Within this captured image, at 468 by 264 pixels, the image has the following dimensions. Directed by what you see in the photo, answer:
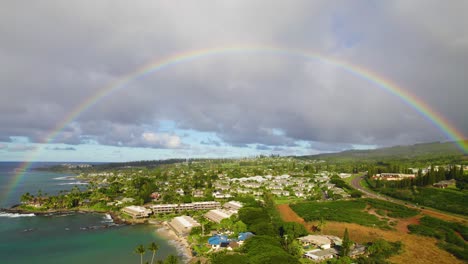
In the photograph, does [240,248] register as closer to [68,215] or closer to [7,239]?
[7,239]

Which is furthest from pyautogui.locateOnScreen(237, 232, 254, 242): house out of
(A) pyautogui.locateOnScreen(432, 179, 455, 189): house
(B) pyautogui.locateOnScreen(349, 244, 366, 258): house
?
(A) pyautogui.locateOnScreen(432, 179, 455, 189): house

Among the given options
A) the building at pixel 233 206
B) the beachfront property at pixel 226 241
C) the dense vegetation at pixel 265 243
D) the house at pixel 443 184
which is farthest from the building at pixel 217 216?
the house at pixel 443 184

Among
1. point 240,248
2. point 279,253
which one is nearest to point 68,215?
point 240,248

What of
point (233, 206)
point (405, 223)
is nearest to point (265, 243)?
point (233, 206)

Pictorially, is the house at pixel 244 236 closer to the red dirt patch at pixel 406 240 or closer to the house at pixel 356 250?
the red dirt patch at pixel 406 240

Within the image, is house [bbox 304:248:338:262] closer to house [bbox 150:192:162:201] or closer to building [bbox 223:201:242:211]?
building [bbox 223:201:242:211]
